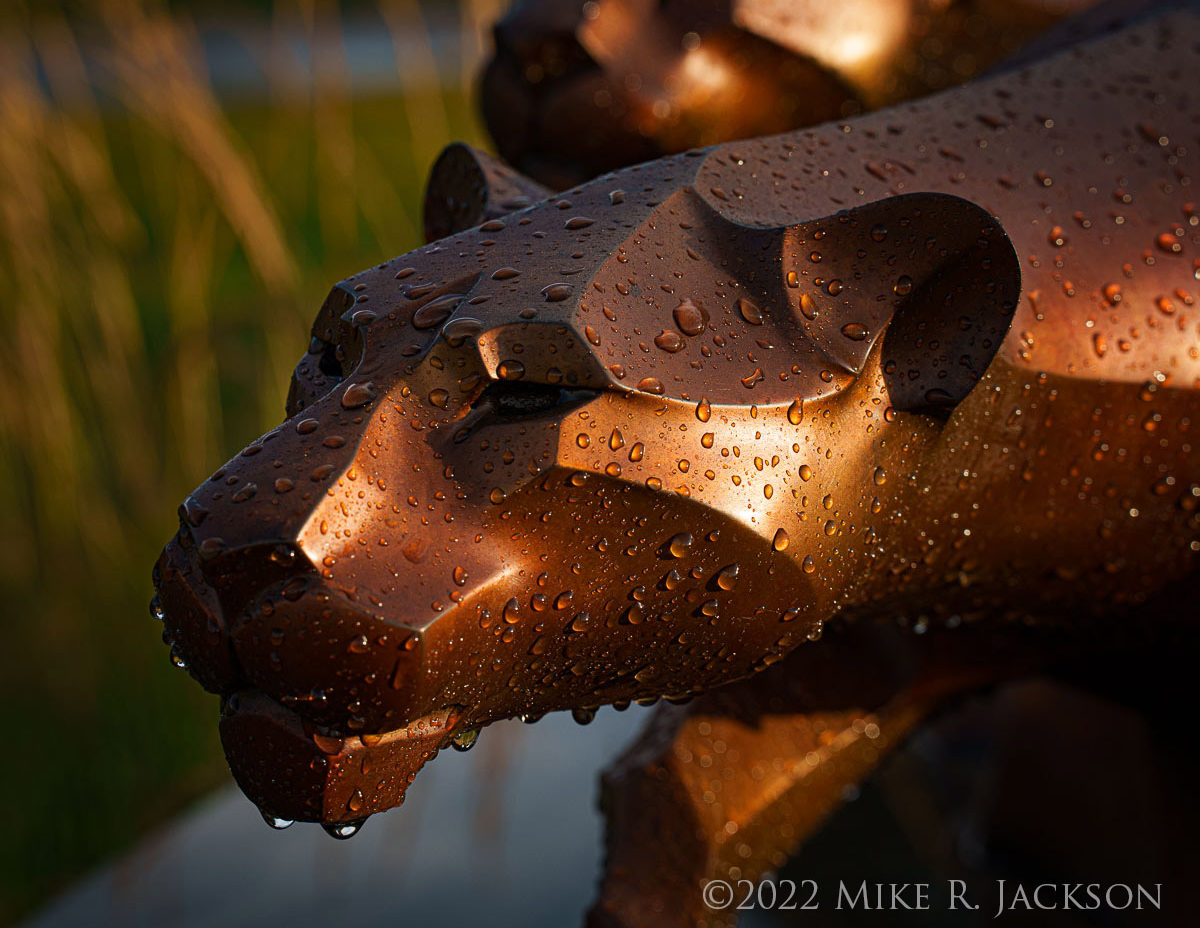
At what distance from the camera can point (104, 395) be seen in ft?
7.45

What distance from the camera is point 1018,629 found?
Answer: 109cm

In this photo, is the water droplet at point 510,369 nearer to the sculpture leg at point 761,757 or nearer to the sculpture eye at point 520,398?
the sculpture eye at point 520,398

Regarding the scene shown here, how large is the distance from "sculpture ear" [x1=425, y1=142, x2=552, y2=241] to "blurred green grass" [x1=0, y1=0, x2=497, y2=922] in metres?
1.01

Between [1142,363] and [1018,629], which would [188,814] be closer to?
[1018,629]

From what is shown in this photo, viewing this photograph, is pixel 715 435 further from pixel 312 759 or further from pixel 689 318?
pixel 312 759

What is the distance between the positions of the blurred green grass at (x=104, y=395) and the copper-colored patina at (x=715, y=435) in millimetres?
1087

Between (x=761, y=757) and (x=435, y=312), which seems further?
(x=761, y=757)

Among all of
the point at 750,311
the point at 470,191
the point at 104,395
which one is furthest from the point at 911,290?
the point at 104,395

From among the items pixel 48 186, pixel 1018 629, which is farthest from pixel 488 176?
pixel 48 186

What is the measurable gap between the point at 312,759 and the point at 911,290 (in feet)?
1.53

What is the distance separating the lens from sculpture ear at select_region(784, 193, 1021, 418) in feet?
2.48

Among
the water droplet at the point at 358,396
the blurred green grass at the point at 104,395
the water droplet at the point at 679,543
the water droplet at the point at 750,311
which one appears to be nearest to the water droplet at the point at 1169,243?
the water droplet at the point at 750,311

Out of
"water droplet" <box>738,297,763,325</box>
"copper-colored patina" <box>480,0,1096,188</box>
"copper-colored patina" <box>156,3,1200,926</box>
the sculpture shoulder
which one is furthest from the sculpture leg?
"copper-colored patina" <box>480,0,1096,188</box>

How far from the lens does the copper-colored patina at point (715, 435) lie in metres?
0.67
